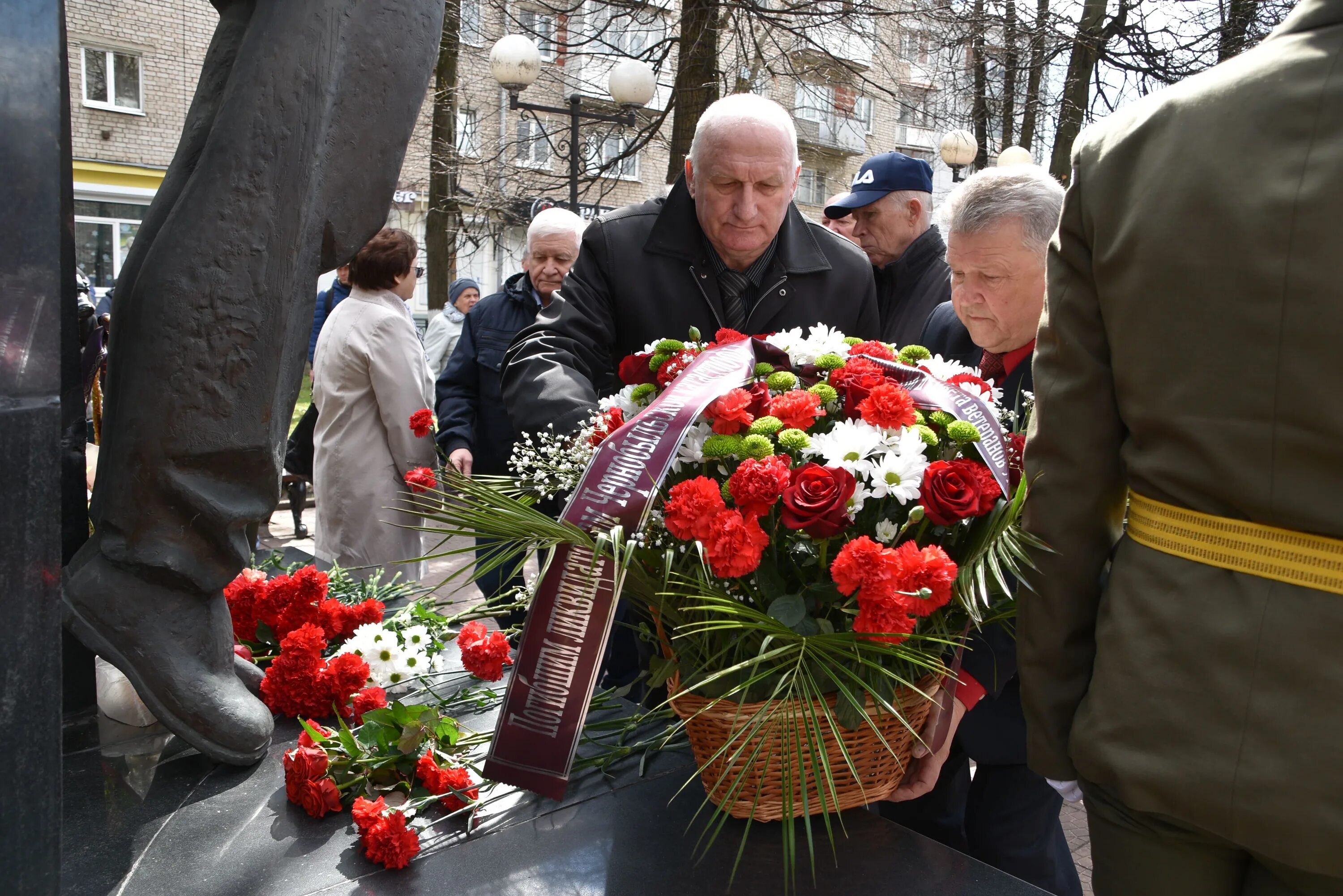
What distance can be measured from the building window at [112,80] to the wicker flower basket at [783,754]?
23.4 m

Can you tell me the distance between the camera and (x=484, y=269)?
28609 mm

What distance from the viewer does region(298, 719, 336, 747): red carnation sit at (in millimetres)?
1985

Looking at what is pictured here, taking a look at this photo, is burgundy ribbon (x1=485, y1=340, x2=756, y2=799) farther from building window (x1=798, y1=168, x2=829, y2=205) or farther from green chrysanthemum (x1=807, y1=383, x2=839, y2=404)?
building window (x1=798, y1=168, x2=829, y2=205)

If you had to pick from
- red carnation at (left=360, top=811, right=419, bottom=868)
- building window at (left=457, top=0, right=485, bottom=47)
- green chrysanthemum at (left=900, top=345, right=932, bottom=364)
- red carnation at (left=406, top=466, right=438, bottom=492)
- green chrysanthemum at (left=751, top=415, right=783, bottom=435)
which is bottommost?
red carnation at (left=360, top=811, right=419, bottom=868)

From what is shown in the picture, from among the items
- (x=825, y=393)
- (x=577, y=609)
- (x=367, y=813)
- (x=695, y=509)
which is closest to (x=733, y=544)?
(x=695, y=509)

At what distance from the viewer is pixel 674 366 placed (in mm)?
1948

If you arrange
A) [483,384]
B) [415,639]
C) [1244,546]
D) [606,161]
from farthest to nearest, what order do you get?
[606,161] → [483,384] → [415,639] → [1244,546]

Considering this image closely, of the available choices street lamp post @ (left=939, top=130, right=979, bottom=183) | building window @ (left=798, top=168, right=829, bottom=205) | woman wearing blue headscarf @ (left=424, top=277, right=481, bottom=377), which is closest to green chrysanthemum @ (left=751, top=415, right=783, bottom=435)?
woman wearing blue headscarf @ (left=424, top=277, right=481, bottom=377)

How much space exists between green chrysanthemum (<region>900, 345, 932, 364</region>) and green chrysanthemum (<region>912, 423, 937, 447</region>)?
1.02 ft

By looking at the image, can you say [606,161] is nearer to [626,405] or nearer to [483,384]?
[483,384]

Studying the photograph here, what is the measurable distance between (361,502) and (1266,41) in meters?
3.65

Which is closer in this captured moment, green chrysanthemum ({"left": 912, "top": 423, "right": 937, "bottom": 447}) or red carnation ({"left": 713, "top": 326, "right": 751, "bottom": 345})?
green chrysanthemum ({"left": 912, "top": 423, "right": 937, "bottom": 447})

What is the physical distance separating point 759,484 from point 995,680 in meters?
0.64

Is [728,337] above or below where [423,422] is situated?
above
